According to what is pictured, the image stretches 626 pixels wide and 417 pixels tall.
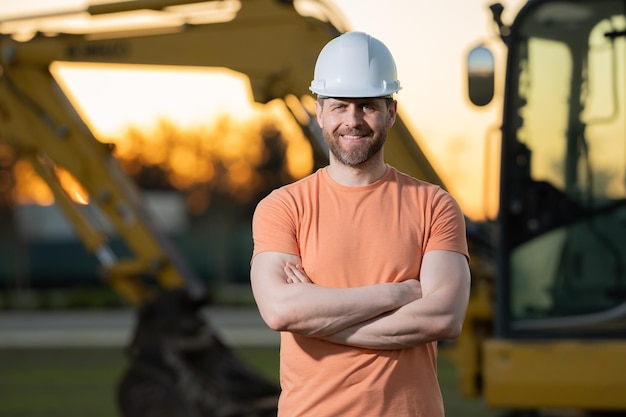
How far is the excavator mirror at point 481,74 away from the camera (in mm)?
6289

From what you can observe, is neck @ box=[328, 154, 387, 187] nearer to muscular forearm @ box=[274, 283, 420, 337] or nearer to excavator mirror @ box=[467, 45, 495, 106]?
muscular forearm @ box=[274, 283, 420, 337]

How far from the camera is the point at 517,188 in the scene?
277 inches

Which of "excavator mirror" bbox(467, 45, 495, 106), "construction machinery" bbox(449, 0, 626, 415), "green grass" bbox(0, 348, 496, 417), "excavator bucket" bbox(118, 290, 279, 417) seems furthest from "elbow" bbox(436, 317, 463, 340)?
"green grass" bbox(0, 348, 496, 417)

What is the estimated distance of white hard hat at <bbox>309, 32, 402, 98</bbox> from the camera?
116 inches

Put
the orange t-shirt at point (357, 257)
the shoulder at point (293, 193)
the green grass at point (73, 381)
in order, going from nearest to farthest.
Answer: the orange t-shirt at point (357, 257) → the shoulder at point (293, 193) → the green grass at point (73, 381)

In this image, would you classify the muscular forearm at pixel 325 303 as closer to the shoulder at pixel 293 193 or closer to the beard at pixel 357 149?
the shoulder at pixel 293 193

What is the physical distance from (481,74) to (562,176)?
1.02 metres

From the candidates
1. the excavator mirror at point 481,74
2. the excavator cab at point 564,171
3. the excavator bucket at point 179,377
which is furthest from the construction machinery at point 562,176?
the excavator bucket at point 179,377

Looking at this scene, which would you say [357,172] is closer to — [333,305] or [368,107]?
[368,107]

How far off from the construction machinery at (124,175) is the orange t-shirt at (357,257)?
179 inches

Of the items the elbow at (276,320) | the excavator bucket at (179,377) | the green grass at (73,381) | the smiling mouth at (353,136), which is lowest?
the green grass at (73,381)

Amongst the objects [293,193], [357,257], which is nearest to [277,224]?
[293,193]

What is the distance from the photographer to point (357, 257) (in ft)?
9.45

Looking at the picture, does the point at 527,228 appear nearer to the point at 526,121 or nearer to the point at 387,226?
the point at 526,121
